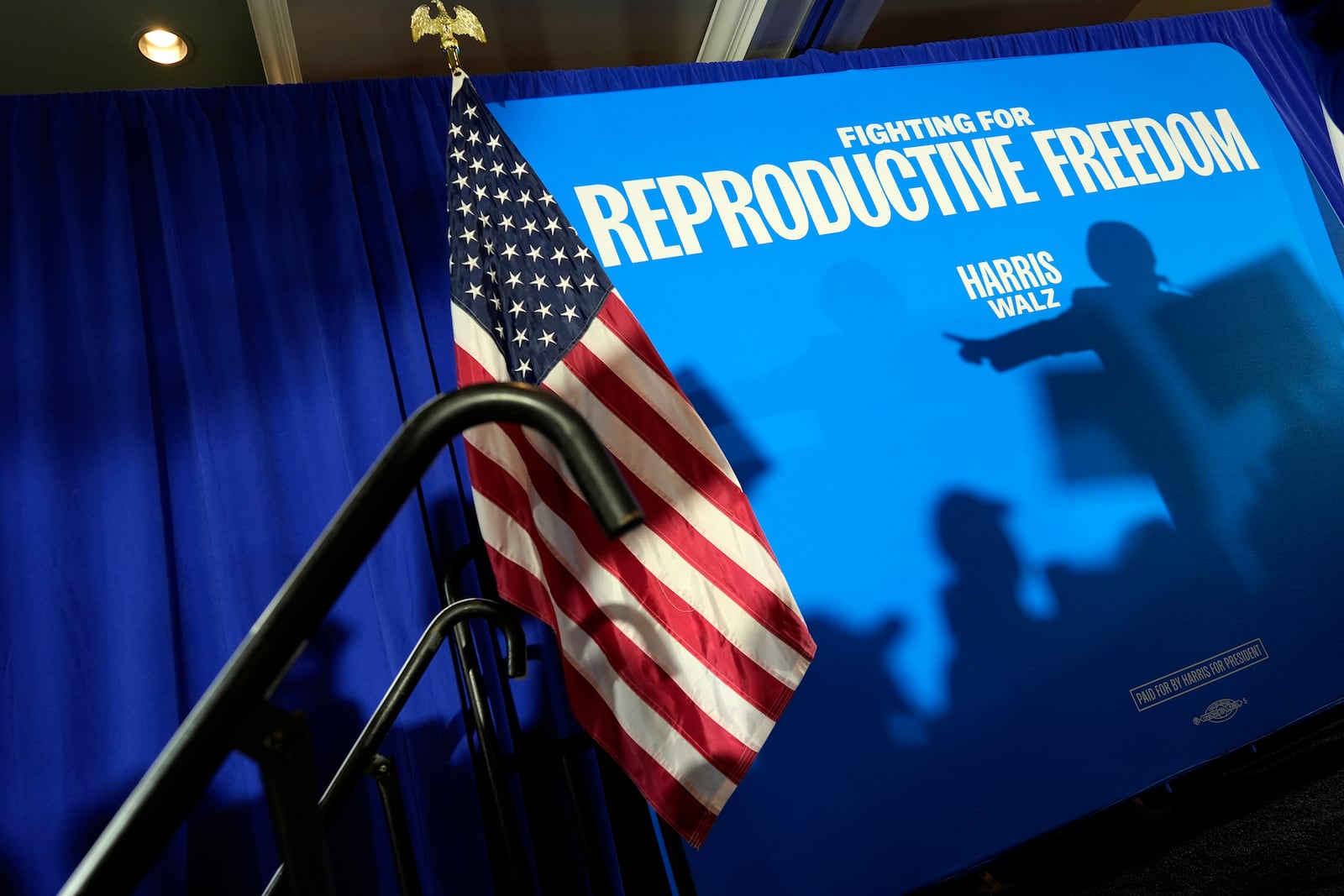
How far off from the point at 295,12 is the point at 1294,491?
343cm

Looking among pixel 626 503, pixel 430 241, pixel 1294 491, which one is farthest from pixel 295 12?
pixel 1294 491

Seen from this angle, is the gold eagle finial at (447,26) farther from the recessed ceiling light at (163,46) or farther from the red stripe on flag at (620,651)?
the red stripe on flag at (620,651)

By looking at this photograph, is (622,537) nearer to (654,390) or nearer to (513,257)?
(654,390)

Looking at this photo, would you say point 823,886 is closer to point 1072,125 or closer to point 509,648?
point 509,648

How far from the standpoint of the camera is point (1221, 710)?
7.79 feet

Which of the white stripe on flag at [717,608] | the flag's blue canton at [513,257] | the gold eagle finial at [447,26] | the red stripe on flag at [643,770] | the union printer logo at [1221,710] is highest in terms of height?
the gold eagle finial at [447,26]

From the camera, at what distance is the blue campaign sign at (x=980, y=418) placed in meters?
2.18

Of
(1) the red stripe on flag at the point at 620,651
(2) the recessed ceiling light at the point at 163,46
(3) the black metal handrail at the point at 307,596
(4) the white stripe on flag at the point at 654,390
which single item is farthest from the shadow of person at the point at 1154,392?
(2) the recessed ceiling light at the point at 163,46

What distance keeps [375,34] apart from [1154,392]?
2735mm

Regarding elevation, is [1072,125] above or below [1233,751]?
above

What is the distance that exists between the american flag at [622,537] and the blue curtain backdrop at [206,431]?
344mm

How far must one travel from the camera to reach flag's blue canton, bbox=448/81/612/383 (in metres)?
2.00

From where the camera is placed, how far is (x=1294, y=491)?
8.79ft

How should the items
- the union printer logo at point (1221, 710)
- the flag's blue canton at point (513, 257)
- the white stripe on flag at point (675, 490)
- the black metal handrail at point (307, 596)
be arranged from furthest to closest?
1. the union printer logo at point (1221, 710)
2. the flag's blue canton at point (513, 257)
3. the white stripe on flag at point (675, 490)
4. the black metal handrail at point (307, 596)
